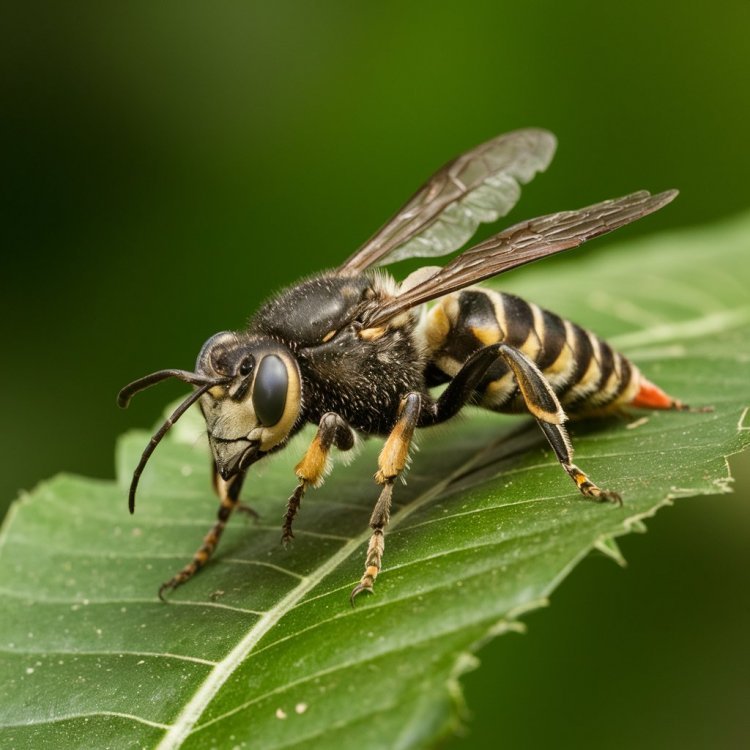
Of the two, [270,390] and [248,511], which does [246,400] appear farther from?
[248,511]

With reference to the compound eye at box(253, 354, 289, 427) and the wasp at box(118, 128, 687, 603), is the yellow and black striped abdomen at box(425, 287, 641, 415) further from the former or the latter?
the compound eye at box(253, 354, 289, 427)

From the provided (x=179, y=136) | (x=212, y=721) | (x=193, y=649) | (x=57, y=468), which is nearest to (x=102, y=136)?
(x=179, y=136)

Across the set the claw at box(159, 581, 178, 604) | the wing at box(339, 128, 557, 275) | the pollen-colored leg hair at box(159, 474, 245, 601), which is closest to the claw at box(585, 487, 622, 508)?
the pollen-colored leg hair at box(159, 474, 245, 601)

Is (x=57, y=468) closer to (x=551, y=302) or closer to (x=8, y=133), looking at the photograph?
(x=8, y=133)

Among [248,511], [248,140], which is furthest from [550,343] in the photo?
[248,140]

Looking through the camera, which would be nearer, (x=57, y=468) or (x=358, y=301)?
(x=358, y=301)

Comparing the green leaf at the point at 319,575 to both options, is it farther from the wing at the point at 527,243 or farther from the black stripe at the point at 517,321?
the wing at the point at 527,243

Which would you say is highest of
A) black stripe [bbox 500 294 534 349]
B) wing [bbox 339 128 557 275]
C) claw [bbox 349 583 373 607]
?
wing [bbox 339 128 557 275]
